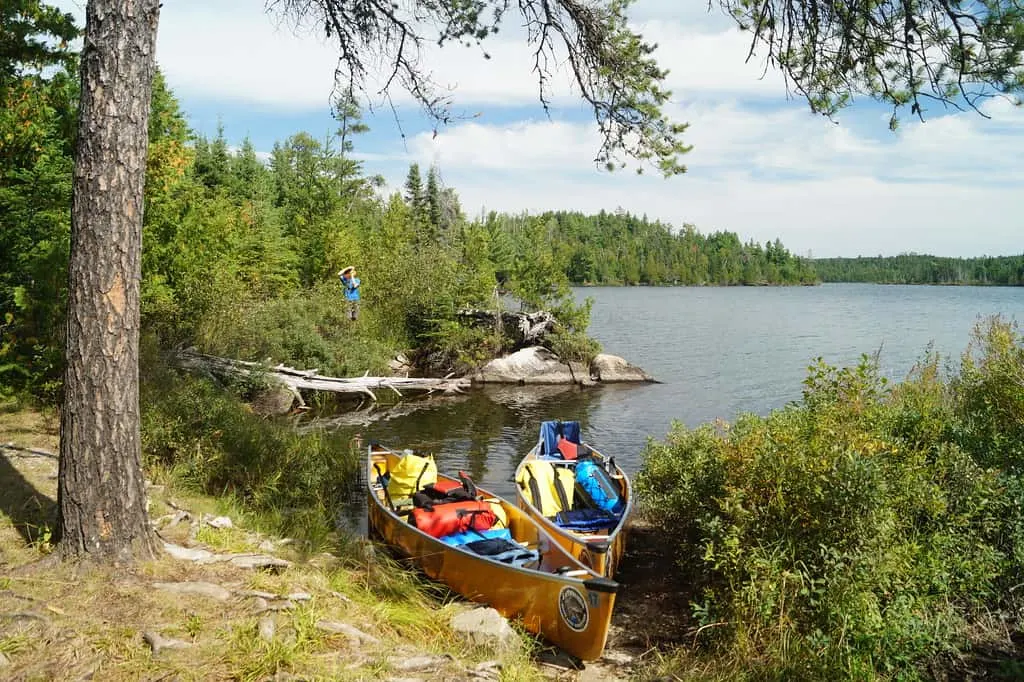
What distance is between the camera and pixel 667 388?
25281mm

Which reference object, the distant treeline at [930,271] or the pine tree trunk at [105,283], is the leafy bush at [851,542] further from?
the distant treeline at [930,271]

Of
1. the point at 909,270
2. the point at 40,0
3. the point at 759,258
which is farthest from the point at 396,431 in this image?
the point at 909,270

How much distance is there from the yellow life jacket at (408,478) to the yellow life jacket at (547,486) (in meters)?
1.43

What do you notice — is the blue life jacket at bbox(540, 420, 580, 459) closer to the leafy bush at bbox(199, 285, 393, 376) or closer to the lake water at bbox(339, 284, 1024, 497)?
the lake water at bbox(339, 284, 1024, 497)

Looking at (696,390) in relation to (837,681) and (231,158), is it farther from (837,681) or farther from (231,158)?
(231,158)

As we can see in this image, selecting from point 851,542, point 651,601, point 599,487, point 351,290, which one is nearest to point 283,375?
point 351,290

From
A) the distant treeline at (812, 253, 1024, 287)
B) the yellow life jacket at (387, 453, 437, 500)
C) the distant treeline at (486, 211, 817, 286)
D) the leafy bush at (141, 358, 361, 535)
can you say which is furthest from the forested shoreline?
the distant treeline at (812, 253, 1024, 287)

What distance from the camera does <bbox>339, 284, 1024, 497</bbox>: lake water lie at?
17094mm

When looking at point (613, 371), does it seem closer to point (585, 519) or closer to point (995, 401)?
point (585, 519)

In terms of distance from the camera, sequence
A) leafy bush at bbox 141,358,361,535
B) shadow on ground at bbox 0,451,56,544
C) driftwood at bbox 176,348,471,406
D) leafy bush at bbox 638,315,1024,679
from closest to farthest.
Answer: leafy bush at bbox 638,315,1024,679, shadow on ground at bbox 0,451,56,544, leafy bush at bbox 141,358,361,535, driftwood at bbox 176,348,471,406

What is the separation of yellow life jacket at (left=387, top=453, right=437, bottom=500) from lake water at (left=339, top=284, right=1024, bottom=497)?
359 cm

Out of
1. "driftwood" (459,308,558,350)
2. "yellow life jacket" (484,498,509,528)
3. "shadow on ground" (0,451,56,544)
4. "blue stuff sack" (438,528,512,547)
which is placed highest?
"driftwood" (459,308,558,350)

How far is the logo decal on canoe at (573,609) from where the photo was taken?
6.68 meters

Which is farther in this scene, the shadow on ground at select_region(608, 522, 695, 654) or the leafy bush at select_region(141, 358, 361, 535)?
the leafy bush at select_region(141, 358, 361, 535)
